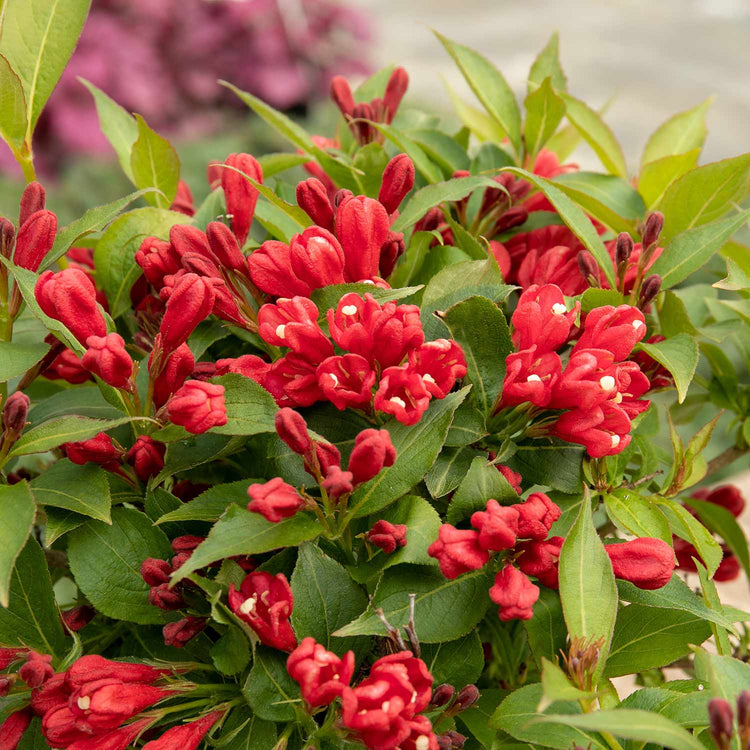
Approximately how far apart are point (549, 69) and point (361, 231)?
326 mm

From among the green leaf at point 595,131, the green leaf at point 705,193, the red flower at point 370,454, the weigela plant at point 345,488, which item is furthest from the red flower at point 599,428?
the green leaf at point 595,131

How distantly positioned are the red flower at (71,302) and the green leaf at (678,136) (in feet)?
1.60

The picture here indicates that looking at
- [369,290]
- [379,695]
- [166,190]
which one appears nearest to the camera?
[379,695]

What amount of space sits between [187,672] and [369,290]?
0.76 ft

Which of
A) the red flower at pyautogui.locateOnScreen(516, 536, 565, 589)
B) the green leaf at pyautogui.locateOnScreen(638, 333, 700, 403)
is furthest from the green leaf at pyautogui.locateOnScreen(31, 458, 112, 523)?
the green leaf at pyautogui.locateOnScreen(638, 333, 700, 403)

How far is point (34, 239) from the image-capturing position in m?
0.51

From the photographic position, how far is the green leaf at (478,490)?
0.46m

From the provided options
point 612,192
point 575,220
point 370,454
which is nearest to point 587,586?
point 370,454

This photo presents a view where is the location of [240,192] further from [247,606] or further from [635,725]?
[635,725]

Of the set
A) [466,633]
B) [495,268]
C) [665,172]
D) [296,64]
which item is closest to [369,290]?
[495,268]

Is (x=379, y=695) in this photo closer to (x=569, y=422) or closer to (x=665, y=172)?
(x=569, y=422)

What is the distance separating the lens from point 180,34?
131 inches

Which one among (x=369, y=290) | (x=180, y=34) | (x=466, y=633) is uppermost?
(x=369, y=290)

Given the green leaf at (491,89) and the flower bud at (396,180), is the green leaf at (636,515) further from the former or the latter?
the green leaf at (491,89)
